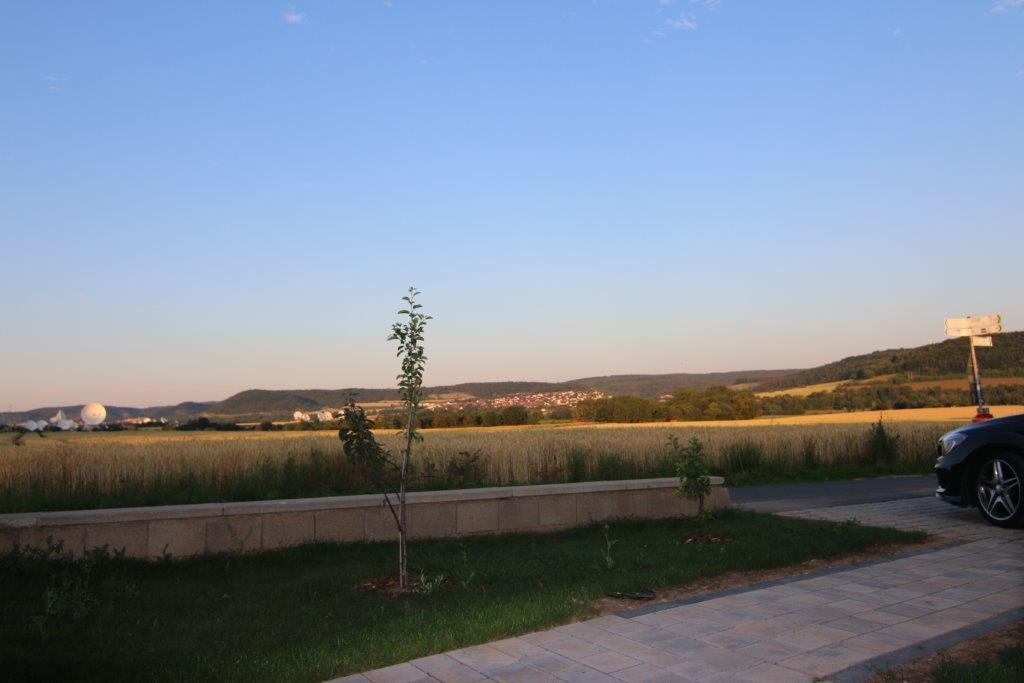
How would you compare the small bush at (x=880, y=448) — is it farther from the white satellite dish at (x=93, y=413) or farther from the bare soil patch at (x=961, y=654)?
the white satellite dish at (x=93, y=413)

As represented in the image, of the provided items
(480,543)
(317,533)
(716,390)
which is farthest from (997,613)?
(716,390)

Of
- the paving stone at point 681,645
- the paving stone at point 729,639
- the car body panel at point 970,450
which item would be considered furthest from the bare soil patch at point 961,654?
the car body panel at point 970,450

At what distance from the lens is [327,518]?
28.5 ft

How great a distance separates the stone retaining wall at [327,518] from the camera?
301 inches

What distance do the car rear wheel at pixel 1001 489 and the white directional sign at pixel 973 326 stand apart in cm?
956

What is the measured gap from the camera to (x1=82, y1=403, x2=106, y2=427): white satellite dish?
2379 inches

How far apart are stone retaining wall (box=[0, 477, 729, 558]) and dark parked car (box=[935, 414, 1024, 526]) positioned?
3436 mm

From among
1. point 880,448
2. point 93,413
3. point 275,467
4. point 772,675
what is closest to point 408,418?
point 772,675

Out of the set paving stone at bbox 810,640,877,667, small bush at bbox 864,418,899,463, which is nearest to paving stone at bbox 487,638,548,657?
paving stone at bbox 810,640,877,667

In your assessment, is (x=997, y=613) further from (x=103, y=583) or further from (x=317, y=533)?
(x=103, y=583)

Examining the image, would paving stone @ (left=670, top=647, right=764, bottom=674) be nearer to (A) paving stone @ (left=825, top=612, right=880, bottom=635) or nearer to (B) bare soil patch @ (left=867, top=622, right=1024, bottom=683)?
(B) bare soil patch @ (left=867, top=622, right=1024, bottom=683)

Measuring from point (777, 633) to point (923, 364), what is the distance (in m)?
57.4

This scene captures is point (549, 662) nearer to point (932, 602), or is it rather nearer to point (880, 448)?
point (932, 602)

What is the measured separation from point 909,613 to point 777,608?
0.94 meters
